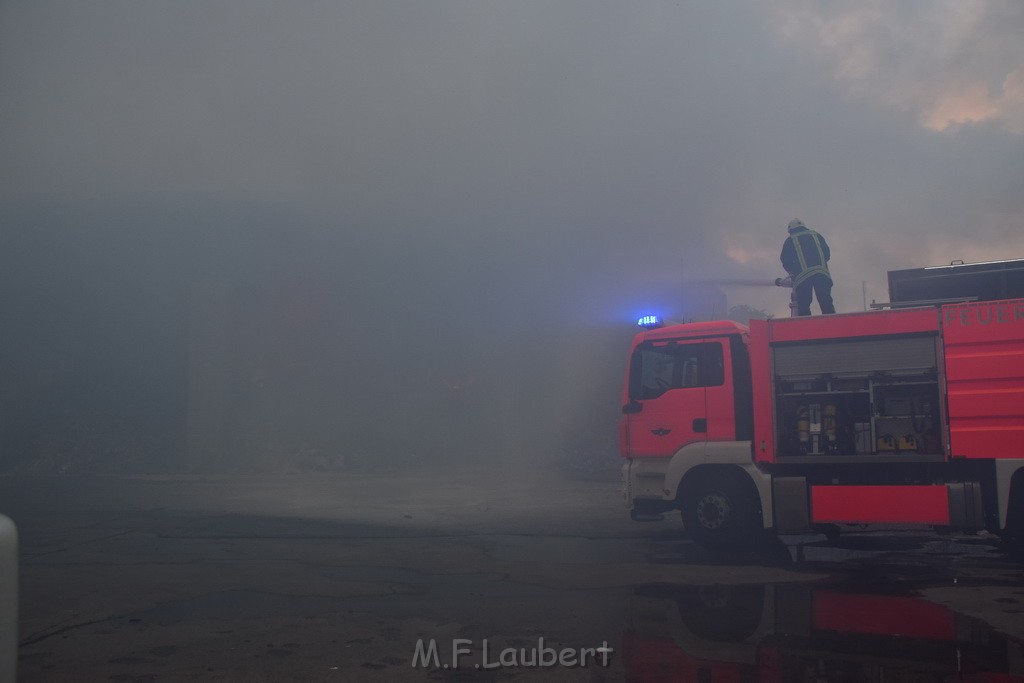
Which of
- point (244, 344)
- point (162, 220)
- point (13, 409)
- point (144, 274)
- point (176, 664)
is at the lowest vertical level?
point (176, 664)

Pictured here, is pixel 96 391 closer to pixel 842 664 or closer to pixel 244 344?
pixel 244 344

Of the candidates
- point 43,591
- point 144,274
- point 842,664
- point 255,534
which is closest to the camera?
point 842,664

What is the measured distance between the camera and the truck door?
370 inches

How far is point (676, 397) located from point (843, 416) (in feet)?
6.46

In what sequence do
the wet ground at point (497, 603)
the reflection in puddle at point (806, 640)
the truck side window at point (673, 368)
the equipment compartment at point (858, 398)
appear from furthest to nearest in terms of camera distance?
the truck side window at point (673, 368), the equipment compartment at point (858, 398), the wet ground at point (497, 603), the reflection in puddle at point (806, 640)

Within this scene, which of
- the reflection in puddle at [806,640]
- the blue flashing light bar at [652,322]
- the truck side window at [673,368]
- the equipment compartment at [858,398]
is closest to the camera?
the reflection in puddle at [806,640]

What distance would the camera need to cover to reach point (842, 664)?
4961 mm

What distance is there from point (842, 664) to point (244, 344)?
91.6ft

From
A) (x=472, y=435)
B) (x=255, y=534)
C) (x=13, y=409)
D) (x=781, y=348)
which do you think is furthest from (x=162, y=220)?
(x=781, y=348)

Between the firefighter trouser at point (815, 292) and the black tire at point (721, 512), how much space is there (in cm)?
278

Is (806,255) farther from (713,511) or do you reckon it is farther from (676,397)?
(713,511)

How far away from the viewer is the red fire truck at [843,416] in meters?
8.21
